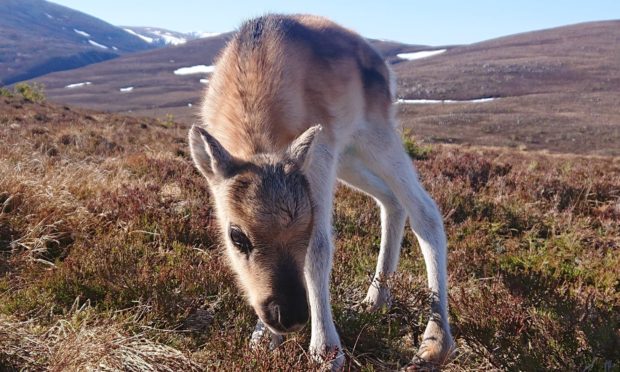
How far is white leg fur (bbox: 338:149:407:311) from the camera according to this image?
5016mm

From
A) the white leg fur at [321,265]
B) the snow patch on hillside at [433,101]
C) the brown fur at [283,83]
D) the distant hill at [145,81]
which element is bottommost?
the distant hill at [145,81]

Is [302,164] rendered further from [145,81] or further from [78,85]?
[78,85]

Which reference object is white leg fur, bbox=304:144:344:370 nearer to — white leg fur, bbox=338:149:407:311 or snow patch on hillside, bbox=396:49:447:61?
white leg fur, bbox=338:149:407:311

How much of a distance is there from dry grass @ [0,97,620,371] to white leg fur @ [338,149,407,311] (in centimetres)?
22

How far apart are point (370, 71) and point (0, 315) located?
3.89m

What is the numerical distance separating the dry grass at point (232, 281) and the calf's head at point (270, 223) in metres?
0.35

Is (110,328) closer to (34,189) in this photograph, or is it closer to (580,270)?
(34,189)

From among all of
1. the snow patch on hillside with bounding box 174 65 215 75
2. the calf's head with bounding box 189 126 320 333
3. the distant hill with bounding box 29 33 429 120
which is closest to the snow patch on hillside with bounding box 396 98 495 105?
the distant hill with bounding box 29 33 429 120

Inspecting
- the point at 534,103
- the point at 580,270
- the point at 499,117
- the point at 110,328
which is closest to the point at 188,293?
the point at 110,328

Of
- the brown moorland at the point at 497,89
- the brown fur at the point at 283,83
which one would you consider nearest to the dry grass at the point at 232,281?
the brown fur at the point at 283,83

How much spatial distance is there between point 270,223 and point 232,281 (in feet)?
4.98

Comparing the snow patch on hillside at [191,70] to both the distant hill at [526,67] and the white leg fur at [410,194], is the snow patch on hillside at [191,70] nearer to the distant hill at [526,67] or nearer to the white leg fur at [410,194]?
the distant hill at [526,67]

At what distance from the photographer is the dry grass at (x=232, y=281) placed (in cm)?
332

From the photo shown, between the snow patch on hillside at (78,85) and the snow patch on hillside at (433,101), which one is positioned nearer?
the snow patch on hillside at (433,101)
